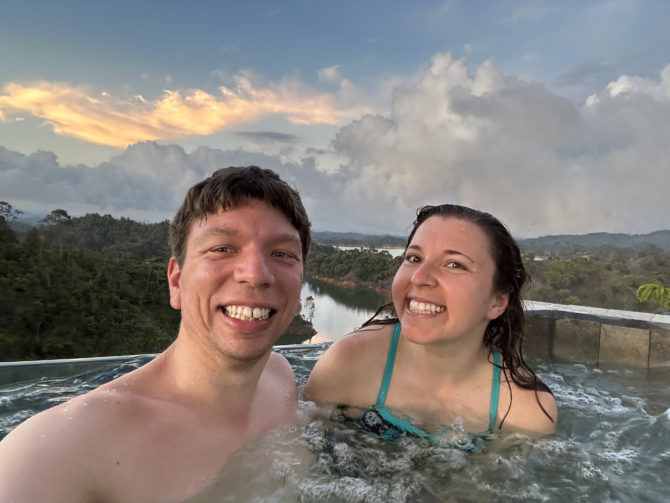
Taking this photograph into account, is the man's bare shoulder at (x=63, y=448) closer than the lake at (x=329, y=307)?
Yes

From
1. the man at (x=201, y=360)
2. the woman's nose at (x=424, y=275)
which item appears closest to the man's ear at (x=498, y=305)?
the woman's nose at (x=424, y=275)

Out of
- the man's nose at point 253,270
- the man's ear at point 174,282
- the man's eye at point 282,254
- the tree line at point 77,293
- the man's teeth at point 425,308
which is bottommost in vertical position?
the tree line at point 77,293

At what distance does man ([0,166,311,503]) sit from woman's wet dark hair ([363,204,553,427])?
102cm

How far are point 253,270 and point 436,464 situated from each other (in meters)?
1.42

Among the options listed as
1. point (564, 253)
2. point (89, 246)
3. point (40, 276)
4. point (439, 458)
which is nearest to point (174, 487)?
point (439, 458)

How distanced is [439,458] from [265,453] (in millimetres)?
922

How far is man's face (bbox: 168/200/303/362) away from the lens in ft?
4.83

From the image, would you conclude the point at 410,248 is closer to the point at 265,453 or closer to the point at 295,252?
the point at 295,252

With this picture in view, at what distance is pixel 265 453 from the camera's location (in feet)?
6.00

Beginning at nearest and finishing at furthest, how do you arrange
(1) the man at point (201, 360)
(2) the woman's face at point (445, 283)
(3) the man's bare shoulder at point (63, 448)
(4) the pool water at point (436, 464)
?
(3) the man's bare shoulder at point (63, 448), (1) the man at point (201, 360), (4) the pool water at point (436, 464), (2) the woman's face at point (445, 283)

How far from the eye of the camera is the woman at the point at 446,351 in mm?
2199

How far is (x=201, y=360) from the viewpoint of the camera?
5.15ft

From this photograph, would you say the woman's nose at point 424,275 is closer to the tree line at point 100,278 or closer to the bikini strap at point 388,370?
the bikini strap at point 388,370

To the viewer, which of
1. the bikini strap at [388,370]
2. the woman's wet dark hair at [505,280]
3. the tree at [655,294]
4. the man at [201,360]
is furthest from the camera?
the tree at [655,294]
